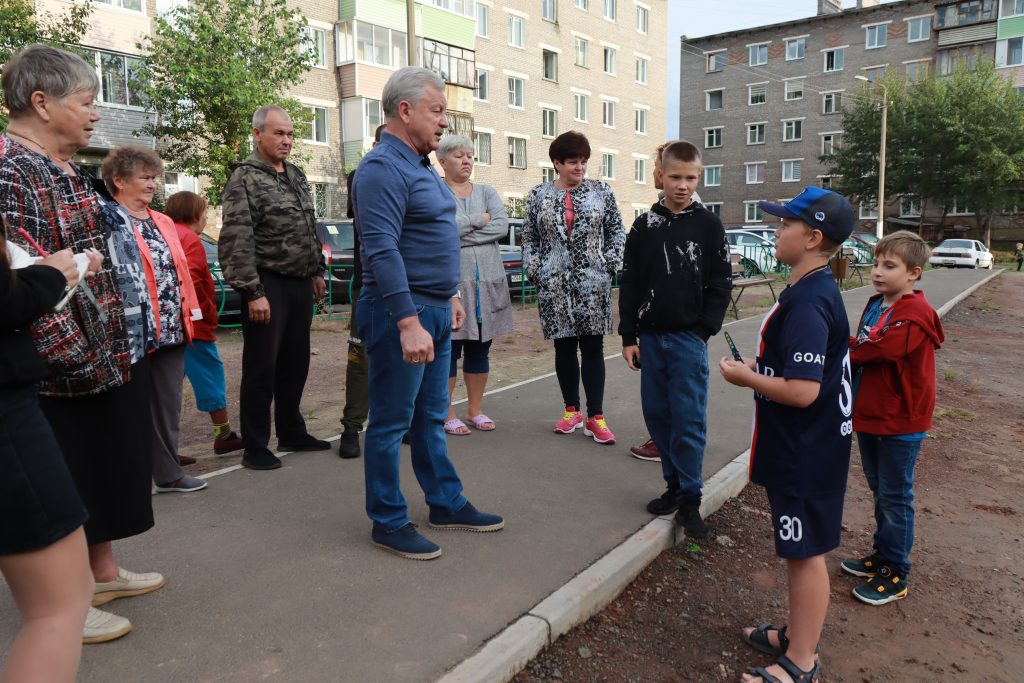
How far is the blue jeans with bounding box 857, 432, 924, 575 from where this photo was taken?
3.44 meters

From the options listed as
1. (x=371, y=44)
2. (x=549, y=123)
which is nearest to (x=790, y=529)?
(x=371, y=44)

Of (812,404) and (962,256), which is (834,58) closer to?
(962,256)

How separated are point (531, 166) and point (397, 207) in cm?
3583

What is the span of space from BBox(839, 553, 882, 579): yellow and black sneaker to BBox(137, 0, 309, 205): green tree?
19.5 m

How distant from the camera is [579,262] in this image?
5.31m

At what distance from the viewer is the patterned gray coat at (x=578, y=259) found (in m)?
5.25

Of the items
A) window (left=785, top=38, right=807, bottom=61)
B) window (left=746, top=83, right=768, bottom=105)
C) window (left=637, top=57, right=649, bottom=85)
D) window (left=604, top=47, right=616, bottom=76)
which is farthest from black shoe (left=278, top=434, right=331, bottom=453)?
window (left=785, top=38, right=807, bottom=61)

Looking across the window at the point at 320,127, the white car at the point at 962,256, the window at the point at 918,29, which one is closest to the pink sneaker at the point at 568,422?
the window at the point at 320,127

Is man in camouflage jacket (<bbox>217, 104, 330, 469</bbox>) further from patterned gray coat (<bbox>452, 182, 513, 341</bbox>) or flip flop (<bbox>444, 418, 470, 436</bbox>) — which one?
flip flop (<bbox>444, 418, 470, 436</bbox>)

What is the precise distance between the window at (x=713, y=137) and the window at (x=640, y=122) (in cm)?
1378

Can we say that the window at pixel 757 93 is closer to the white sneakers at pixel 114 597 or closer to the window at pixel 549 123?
A: the window at pixel 549 123

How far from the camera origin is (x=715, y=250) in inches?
160

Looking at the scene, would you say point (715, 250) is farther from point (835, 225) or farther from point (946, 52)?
point (946, 52)

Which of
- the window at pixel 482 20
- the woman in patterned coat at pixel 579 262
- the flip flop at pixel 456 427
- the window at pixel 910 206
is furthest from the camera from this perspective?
the window at pixel 910 206
